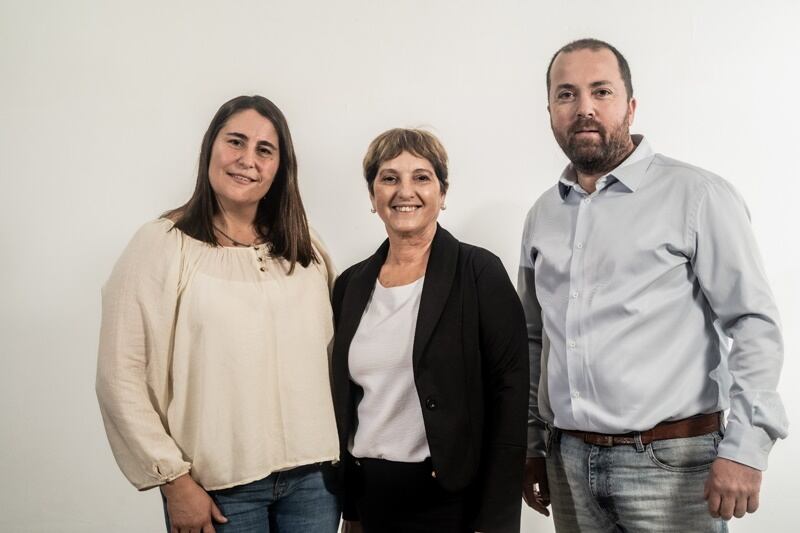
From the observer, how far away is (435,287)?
65.4 inches

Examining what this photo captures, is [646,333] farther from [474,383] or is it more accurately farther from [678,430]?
[474,383]

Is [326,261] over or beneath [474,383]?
over

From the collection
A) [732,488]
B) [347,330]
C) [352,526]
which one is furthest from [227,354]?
[732,488]

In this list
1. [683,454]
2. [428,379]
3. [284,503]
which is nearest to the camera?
[683,454]

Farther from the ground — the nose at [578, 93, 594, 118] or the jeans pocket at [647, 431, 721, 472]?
the nose at [578, 93, 594, 118]

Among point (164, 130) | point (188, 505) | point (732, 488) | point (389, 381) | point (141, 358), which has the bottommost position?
point (188, 505)

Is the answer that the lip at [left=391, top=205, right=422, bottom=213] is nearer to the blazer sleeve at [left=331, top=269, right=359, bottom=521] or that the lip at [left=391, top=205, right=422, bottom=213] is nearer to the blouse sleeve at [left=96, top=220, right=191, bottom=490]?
the blazer sleeve at [left=331, top=269, right=359, bottom=521]

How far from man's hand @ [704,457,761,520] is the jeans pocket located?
0.28 ft

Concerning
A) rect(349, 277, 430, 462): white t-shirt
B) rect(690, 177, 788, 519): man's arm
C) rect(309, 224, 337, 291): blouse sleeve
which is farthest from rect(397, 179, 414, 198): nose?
rect(690, 177, 788, 519): man's arm

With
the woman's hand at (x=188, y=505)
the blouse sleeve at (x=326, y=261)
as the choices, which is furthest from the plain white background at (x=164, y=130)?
the woman's hand at (x=188, y=505)

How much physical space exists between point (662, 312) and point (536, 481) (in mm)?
624

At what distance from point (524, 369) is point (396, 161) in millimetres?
643

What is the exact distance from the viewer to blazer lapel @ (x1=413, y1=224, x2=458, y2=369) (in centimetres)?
161

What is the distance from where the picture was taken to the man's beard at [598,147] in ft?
5.32
